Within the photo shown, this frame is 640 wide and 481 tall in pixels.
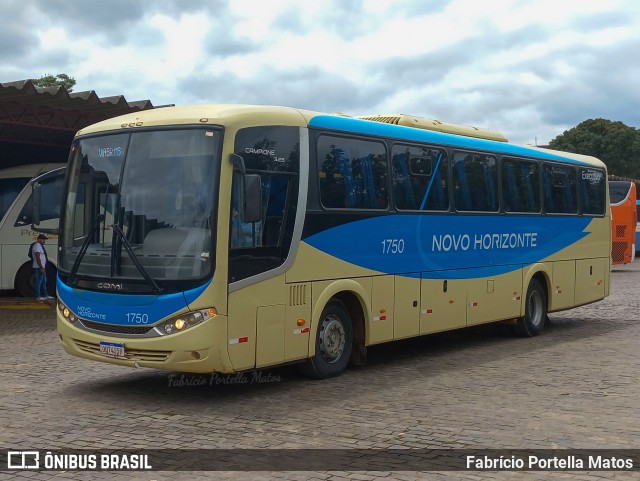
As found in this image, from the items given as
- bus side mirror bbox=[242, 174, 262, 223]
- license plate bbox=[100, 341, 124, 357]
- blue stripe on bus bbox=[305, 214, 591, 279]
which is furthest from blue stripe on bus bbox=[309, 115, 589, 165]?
license plate bbox=[100, 341, 124, 357]

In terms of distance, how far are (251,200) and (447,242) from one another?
450 cm

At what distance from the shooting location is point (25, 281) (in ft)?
69.0

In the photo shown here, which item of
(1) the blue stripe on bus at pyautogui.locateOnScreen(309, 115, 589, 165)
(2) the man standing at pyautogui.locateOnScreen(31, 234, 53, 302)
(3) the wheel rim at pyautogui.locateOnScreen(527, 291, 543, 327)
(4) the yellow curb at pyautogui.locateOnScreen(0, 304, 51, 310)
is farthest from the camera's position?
(4) the yellow curb at pyautogui.locateOnScreen(0, 304, 51, 310)

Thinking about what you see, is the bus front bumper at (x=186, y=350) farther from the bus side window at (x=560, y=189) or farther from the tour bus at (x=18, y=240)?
the tour bus at (x=18, y=240)

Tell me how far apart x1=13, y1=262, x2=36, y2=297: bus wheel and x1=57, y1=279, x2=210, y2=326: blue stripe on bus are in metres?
11.6

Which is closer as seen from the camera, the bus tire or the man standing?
the bus tire

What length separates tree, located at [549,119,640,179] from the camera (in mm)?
72500

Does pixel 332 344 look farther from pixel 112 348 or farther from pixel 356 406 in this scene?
pixel 112 348

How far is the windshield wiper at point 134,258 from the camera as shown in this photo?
9.14m

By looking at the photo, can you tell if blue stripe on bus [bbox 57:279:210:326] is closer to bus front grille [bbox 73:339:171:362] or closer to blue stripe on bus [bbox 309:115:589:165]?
bus front grille [bbox 73:339:171:362]

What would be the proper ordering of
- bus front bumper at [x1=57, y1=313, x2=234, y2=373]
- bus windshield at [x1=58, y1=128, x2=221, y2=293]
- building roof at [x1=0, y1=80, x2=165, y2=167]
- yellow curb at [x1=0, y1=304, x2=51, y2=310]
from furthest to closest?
yellow curb at [x1=0, y1=304, x2=51, y2=310], building roof at [x1=0, y1=80, x2=165, y2=167], bus windshield at [x1=58, y1=128, x2=221, y2=293], bus front bumper at [x1=57, y1=313, x2=234, y2=373]

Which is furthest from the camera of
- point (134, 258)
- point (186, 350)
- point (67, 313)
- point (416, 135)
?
point (416, 135)

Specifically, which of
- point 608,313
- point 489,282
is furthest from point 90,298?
point 608,313

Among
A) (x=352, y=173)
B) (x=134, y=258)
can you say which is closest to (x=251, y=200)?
(x=134, y=258)
